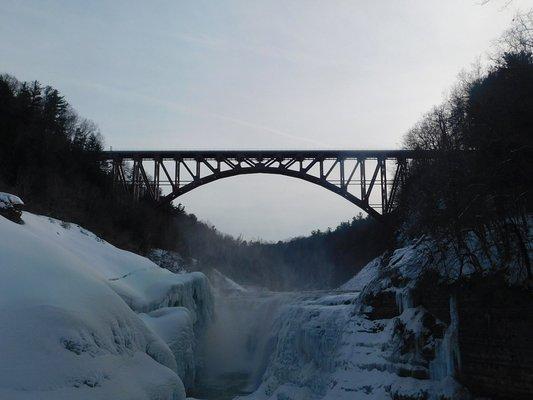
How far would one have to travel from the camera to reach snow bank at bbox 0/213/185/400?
5238mm

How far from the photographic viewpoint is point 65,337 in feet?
19.0

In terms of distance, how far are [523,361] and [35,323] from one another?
8.18 m

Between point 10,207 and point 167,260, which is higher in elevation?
point 10,207

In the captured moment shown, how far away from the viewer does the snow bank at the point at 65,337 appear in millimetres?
5238

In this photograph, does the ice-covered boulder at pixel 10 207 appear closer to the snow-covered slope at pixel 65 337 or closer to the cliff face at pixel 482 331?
the snow-covered slope at pixel 65 337

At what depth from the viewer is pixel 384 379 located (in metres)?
11.9

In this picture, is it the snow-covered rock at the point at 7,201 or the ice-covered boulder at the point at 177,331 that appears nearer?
the ice-covered boulder at the point at 177,331

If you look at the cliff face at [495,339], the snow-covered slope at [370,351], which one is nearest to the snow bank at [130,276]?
the snow-covered slope at [370,351]

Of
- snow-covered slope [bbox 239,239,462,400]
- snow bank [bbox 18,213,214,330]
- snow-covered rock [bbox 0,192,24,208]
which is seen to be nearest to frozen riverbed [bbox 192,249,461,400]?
snow-covered slope [bbox 239,239,462,400]

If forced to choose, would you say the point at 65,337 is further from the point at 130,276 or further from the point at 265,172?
the point at 265,172

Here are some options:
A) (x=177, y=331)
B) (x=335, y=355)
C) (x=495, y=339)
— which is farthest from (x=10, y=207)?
(x=495, y=339)

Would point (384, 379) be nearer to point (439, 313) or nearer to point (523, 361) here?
point (439, 313)

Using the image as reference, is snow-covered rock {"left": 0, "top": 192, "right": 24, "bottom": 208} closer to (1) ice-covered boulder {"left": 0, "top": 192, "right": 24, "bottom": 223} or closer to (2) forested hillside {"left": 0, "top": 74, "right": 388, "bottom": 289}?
(1) ice-covered boulder {"left": 0, "top": 192, "right": 24, "bottom": 223}

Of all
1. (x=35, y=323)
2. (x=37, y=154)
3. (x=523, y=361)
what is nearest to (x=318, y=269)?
(x=37, y=154)
